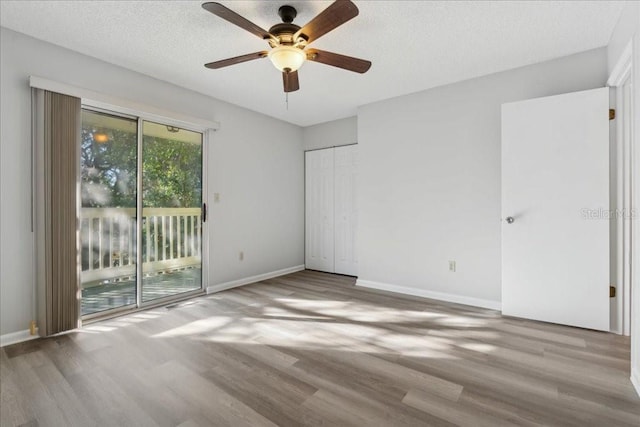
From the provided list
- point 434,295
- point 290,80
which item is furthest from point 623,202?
point 290,80

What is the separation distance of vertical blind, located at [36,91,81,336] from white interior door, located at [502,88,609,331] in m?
4.08

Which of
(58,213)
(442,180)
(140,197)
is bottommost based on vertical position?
(58,213)

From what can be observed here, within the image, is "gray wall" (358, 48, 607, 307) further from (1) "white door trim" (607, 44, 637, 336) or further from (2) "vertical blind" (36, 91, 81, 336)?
(2) "vertical blind" (36, 91, 81, 336)

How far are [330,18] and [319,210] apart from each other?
11.7 ft

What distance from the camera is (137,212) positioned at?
10.5 feet

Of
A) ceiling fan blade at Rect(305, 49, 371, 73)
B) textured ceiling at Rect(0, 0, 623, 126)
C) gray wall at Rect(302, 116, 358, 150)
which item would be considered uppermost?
textured ceiling at Rect(0, 0, 623, 126)

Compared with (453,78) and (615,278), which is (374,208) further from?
(615,278)

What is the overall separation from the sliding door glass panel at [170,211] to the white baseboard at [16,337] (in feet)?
3.15

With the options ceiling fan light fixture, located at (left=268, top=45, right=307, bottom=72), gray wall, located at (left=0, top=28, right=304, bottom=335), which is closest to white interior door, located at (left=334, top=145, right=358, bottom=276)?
gray wall, located at (left=0, top=28, right=304, bottom=335)

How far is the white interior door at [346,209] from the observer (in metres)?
4.73

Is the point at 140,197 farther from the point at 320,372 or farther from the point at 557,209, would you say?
the point at 557,209

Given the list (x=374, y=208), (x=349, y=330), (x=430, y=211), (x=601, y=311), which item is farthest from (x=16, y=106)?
(x=601, y=311)

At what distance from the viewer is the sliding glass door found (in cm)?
291

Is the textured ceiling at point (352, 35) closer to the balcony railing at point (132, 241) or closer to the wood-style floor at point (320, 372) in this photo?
the balcony railing at point (132, 241)
